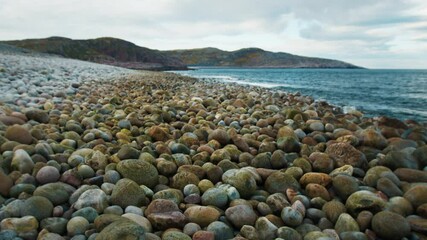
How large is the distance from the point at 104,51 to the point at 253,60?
313 ft

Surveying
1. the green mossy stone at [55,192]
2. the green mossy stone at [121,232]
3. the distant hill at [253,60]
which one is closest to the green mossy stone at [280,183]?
the green mossy stone at [121,232]

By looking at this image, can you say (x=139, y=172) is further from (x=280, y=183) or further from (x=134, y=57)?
(x=134, y=57)

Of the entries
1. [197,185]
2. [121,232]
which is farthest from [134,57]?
[121,232]

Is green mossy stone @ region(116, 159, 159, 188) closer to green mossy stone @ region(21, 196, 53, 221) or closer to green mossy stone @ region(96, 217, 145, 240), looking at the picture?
green mossy stone @ region(21, 196, 53, 221)

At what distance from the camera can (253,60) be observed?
17738cm

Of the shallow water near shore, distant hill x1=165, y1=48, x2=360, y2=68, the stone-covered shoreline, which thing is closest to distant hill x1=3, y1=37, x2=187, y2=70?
the shallow water near shore

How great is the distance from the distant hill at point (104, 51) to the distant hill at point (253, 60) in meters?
66.2

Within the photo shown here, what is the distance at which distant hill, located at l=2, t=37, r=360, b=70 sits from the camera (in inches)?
3442

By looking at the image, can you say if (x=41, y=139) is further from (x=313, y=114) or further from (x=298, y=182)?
(x=313, y=114)

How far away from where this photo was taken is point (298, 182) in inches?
150

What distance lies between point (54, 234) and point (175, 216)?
0.92 meters

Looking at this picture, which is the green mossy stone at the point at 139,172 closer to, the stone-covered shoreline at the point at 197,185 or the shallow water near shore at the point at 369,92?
the stone-covered shoreline at the point at 197,185

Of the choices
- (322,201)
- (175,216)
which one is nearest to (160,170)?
(175,216)

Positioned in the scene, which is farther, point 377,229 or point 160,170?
point 160,170
